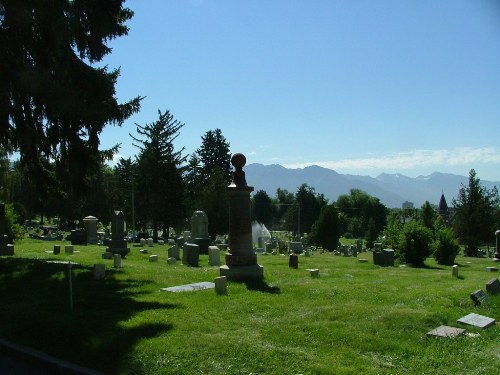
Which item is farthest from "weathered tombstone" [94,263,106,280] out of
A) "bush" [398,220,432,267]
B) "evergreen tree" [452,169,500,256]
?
"evergreen tree" [452,169,500,256]

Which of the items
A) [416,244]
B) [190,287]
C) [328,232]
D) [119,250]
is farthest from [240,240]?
[328,232]

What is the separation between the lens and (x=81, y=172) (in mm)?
14391

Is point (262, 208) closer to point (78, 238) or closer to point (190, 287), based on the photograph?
point (78, 238)

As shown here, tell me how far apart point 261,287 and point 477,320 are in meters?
4.94

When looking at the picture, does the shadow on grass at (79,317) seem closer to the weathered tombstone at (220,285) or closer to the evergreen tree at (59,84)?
the weathered tombstone at (220,285)

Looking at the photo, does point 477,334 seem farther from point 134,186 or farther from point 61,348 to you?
point 134,186

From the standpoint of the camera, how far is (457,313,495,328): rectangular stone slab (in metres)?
7.55

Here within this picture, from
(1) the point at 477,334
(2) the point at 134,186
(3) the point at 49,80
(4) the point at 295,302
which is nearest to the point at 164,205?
(2) the point at 134,186

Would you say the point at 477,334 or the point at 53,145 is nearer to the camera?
the point at 477,334

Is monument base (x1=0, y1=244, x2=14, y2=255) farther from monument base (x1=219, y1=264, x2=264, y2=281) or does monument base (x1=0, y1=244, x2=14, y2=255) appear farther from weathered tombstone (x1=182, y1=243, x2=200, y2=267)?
monument base (x1=219, y1=264, x2=264, y2=281)

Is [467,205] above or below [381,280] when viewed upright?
above

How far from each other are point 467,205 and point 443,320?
3196 centimetres

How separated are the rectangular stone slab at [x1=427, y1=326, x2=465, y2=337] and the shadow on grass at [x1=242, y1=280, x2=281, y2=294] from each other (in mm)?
4151

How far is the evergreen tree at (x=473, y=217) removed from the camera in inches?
1399
